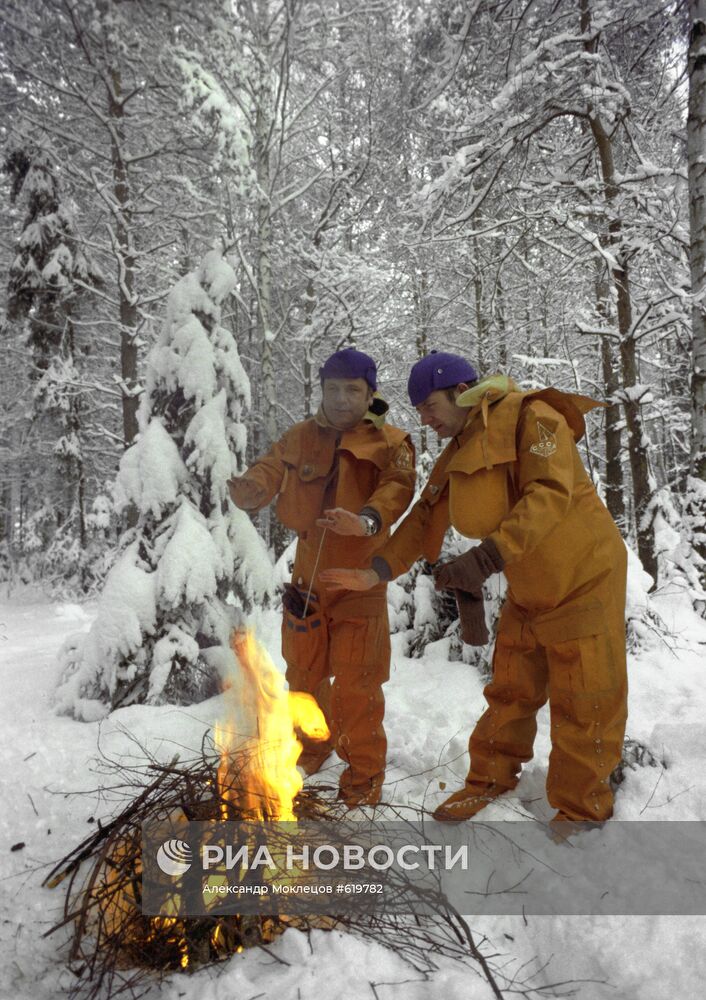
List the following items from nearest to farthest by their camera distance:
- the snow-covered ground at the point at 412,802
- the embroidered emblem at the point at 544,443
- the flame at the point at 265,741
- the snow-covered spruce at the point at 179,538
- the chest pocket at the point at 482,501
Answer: the snow-covered ground at the point at 412,802
the flame at the point at 265,741
the embroidered emblem at the point at 544,443
the chest pocket at the point at 482,501
the snow-covered spruce at the point at 179,538

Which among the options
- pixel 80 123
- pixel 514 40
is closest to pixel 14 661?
pixel 80 123

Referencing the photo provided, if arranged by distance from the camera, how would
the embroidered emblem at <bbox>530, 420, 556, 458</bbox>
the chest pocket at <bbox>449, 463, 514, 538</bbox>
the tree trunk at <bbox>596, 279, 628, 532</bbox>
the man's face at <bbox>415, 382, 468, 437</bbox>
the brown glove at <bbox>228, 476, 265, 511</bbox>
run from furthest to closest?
the tree trunk at <bbox>596, 279, 628, 532</bbox> → the brown glove at <bbox>228, 476, 265, 511</bbox> → the man's face at <bbox>415, 382, 468, 437</bbox> → the chest pocket at <bbox>449, 463, 514, 538</bbox> → the embroidered emblem at <bbox>530, 420, 556, 458</bbox>

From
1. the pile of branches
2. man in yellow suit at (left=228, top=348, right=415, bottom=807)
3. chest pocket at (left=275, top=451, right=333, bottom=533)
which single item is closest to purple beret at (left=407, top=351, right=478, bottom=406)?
man in yellow suit at (left=228, top=348, right=415, bottom=807)

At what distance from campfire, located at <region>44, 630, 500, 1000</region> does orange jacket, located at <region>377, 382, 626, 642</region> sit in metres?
1.24

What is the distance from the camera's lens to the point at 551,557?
2.41 m

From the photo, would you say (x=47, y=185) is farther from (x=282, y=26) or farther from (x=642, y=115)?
(x=642, y=115)

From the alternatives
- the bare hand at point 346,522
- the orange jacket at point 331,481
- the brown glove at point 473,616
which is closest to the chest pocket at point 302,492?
the orange jacket at point 331,481

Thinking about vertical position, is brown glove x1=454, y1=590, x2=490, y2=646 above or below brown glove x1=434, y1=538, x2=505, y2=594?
below

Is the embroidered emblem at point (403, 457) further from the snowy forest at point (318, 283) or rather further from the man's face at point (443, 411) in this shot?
the snowy forest at point (318, 283)

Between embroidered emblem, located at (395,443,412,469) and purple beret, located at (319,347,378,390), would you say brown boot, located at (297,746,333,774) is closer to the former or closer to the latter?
embroidered emblem, located at (395,443,412,469)

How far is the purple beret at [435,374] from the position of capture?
2654 mm

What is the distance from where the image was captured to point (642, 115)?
24.2 feet

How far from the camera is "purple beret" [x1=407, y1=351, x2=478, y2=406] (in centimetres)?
265

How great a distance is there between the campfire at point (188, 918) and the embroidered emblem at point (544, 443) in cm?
169
